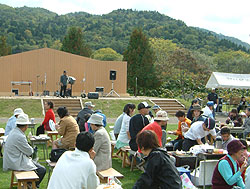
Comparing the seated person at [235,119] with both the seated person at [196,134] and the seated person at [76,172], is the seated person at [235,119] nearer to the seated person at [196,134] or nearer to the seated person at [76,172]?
the seated person at [196,134]

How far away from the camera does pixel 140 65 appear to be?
39438 millimetres

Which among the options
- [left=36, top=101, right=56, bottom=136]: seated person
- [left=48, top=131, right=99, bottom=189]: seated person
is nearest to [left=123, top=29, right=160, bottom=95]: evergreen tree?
[left=36, top=101, right=56, bottom=136]: seated person

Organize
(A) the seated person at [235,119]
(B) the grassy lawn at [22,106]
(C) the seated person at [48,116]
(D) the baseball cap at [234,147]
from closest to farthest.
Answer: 1. (D) the baseball cap at [234,147]
2. (C) the seated person at [48,116]
3. (A) the seated person at [235,119]
4. (B) the grassy lawn at [22,106]

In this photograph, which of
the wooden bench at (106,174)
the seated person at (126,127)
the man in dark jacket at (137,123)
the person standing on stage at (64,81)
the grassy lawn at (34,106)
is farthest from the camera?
the person standing on stage at (64,81)

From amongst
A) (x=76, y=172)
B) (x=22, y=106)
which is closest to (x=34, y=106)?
(x=22, y=106)

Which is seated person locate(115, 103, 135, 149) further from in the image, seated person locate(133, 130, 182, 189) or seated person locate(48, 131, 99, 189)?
seated person locate(133, 130, 182, 189)

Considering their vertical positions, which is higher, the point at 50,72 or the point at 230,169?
the point at 50,72

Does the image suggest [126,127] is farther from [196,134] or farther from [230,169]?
[230,169]

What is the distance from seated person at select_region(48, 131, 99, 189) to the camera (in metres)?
3.80

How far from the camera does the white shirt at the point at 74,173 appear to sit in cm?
379

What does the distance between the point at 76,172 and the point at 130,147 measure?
4116mm

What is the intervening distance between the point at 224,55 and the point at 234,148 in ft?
222

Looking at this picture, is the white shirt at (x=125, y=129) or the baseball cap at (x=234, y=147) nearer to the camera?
the baseball cap at (x=234, y=147)

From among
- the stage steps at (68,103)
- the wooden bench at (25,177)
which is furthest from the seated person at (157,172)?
the stage steps at (68,103)
